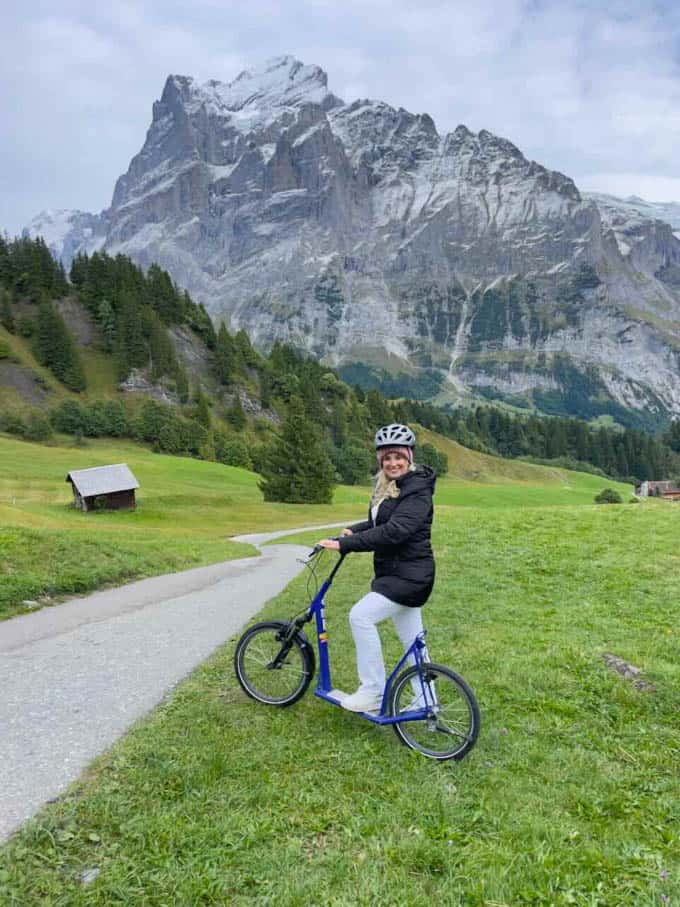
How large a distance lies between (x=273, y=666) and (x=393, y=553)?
2892 mm

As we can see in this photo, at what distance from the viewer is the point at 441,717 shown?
7523mm

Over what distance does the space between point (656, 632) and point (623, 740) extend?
6.15 metres

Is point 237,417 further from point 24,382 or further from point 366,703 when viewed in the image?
point 366,703

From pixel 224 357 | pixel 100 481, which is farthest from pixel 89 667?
pixel 224 357

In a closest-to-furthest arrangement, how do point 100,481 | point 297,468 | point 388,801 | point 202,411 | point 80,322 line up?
point 388,801, point 100,481, point 297,468, point 202,411, point 80,322

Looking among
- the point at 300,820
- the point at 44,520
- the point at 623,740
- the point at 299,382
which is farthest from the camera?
the point at 299,382

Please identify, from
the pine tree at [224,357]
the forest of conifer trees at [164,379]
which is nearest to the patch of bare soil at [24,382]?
the forest of conifer trees at [164,379]

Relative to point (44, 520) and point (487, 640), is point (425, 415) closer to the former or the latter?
point (44, 520)

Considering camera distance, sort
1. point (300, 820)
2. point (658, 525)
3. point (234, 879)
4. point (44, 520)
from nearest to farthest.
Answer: point (234, 879)
point (300, 820)
point (658, 525)
point (44, 520)

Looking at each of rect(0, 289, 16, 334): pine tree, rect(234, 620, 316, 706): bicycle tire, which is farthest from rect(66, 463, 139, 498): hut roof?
rect(0, 289, 16, 334): pine tree

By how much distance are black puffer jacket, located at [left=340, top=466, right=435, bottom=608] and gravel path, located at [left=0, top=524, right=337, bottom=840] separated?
422 centimetres

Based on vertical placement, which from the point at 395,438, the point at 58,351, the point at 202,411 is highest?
the point at 58,351

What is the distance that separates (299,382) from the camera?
168m

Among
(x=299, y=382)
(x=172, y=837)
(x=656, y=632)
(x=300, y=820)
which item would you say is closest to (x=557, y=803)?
(x=300, y=820)
